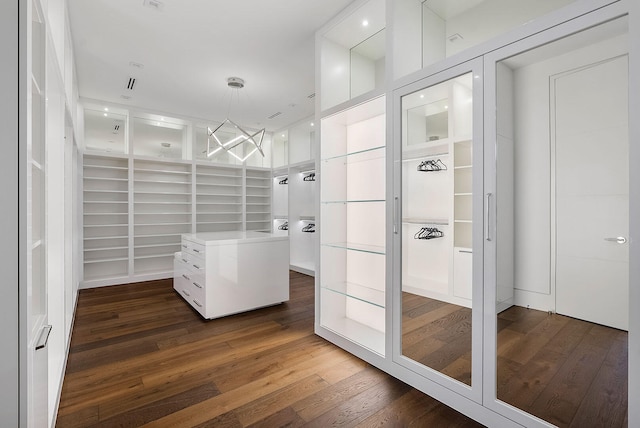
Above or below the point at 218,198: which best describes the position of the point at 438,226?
below

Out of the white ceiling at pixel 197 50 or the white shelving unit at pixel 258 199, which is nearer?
the white ceiling at pixel 197 50

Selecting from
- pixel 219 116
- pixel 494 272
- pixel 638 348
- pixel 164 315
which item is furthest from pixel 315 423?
pixel 219 116

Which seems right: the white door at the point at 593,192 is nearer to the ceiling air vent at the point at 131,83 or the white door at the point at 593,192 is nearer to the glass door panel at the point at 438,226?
the glass door panel at the point at 438,226

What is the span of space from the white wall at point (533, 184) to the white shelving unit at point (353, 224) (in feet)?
3.28

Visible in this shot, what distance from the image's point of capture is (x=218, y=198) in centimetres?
631

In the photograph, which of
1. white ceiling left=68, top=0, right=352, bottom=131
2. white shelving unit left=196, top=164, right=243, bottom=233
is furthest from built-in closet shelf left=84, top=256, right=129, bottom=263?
white ceiling left=68, top=0, right=352, bottom=131

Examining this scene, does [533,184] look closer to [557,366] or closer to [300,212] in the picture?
[557,366]

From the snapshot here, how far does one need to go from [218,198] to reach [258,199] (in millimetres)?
909

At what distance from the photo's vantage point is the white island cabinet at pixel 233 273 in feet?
10.6

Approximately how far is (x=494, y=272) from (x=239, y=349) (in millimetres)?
2058

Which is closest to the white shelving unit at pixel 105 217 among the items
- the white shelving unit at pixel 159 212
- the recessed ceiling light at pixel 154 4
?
the white shelving unit at pixel 159 212

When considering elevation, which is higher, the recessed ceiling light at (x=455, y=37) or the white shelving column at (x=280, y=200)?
the recessed ceiling light at (x=455, y=37)

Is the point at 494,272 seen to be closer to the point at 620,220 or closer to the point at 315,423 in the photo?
the point at 620,220
